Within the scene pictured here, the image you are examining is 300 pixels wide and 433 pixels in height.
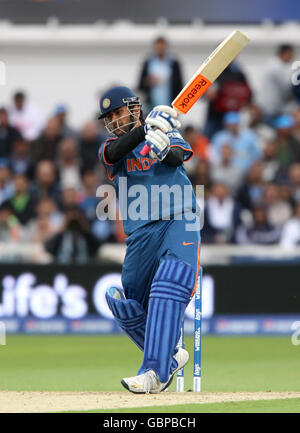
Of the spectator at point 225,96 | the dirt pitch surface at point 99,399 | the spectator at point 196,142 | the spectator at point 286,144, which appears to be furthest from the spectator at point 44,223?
the dirt pitch surface at point 99,399

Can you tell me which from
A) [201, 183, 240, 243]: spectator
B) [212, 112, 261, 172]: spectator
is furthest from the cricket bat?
[212, 112, 261, 172]: spectator

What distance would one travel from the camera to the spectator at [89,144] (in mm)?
13383

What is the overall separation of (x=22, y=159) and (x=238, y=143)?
3017mm

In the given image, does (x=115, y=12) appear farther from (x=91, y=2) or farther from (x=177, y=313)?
(x=177, y=313)

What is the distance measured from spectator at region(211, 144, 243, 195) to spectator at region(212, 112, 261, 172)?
136mm

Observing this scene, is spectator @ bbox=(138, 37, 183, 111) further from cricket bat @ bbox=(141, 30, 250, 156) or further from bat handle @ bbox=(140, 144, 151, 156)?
bat handle @ bbox=(140, 144, 151, 156)

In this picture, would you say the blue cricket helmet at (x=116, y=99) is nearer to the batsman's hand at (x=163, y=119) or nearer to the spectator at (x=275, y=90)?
the batsman's hand at (x=163, y=119)

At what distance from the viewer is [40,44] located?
16.4 meters

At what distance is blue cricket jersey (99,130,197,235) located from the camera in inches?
235

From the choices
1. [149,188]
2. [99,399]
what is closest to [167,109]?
[149,188]

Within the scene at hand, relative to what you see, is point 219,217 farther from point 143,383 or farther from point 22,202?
point 143,383

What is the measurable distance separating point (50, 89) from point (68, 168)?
11.3 feet

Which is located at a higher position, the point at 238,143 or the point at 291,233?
the point at 238,143

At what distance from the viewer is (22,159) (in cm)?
1342
